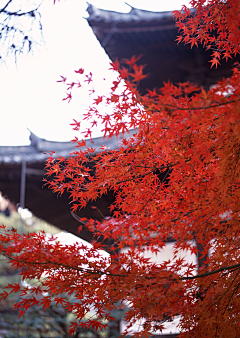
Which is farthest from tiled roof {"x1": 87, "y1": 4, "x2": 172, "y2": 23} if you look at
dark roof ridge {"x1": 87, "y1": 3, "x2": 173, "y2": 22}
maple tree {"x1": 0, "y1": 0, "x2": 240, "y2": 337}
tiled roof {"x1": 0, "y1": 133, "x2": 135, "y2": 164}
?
maple tree {"x1": 0, "y1": 0, "x2": 240, "y2": 337}

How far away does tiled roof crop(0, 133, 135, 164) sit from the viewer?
6031 millimetres

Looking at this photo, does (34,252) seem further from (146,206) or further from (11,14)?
(11,14)

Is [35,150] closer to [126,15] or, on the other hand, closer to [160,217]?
[126,15]

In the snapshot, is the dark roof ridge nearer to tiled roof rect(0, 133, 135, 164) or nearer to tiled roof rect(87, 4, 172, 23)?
tiled roof rect(87, 4, 172, 23)

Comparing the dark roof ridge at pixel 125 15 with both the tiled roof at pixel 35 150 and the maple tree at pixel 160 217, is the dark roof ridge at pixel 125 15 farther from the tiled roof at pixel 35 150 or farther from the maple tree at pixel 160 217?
the maple tree at pixel 160 217

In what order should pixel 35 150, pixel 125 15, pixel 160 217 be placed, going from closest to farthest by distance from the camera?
1. pixel 160 217
2. pixel 125 15
3. pixel 35 150

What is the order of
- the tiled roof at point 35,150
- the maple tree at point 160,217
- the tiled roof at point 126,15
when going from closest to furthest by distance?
the maple tree at point 160,217
the tiled roof at point 126,15
the tiled roof at point 35,150

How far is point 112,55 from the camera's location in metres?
6.32

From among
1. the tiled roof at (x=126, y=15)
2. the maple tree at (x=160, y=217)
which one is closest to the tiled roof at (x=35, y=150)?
the tiled roof at (x=126, y=15)

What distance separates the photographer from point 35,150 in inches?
245

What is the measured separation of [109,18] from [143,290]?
17.0 feet

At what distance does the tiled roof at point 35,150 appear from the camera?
19.8ft

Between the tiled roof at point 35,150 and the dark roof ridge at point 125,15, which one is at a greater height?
the dark roof ridge at point 125,15

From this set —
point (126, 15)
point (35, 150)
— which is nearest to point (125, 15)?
point (126, 15)
